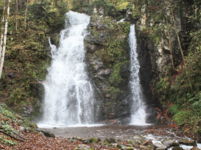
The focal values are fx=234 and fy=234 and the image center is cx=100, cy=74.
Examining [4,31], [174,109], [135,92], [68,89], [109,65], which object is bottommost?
[174,109]

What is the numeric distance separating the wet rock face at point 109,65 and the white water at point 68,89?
2.61 feet

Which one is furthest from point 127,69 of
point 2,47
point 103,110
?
point 2,47

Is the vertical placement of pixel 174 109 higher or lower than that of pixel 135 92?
lower

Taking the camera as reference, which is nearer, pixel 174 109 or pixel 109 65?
pixel 174 109

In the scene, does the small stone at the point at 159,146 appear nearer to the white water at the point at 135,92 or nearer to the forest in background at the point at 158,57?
the forest in background at the point at 158,57

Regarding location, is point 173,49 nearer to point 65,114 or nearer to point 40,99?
point 65,114

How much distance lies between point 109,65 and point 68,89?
435cm

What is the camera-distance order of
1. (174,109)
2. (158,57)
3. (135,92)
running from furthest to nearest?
(135,92), (158,57), (174,109)

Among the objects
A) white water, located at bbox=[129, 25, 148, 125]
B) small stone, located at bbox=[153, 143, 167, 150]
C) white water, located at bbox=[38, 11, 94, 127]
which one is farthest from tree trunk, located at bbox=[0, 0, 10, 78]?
white water, located at bbox=[129, 25, 148, 125]

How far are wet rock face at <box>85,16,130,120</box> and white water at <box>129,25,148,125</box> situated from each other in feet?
1.48

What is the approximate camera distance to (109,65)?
→ 2095cm

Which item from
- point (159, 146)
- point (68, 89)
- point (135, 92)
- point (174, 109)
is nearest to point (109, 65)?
point (135, 92)

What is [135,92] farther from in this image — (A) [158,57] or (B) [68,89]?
(B) [68,89]

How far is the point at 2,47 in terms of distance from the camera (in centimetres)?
1422
